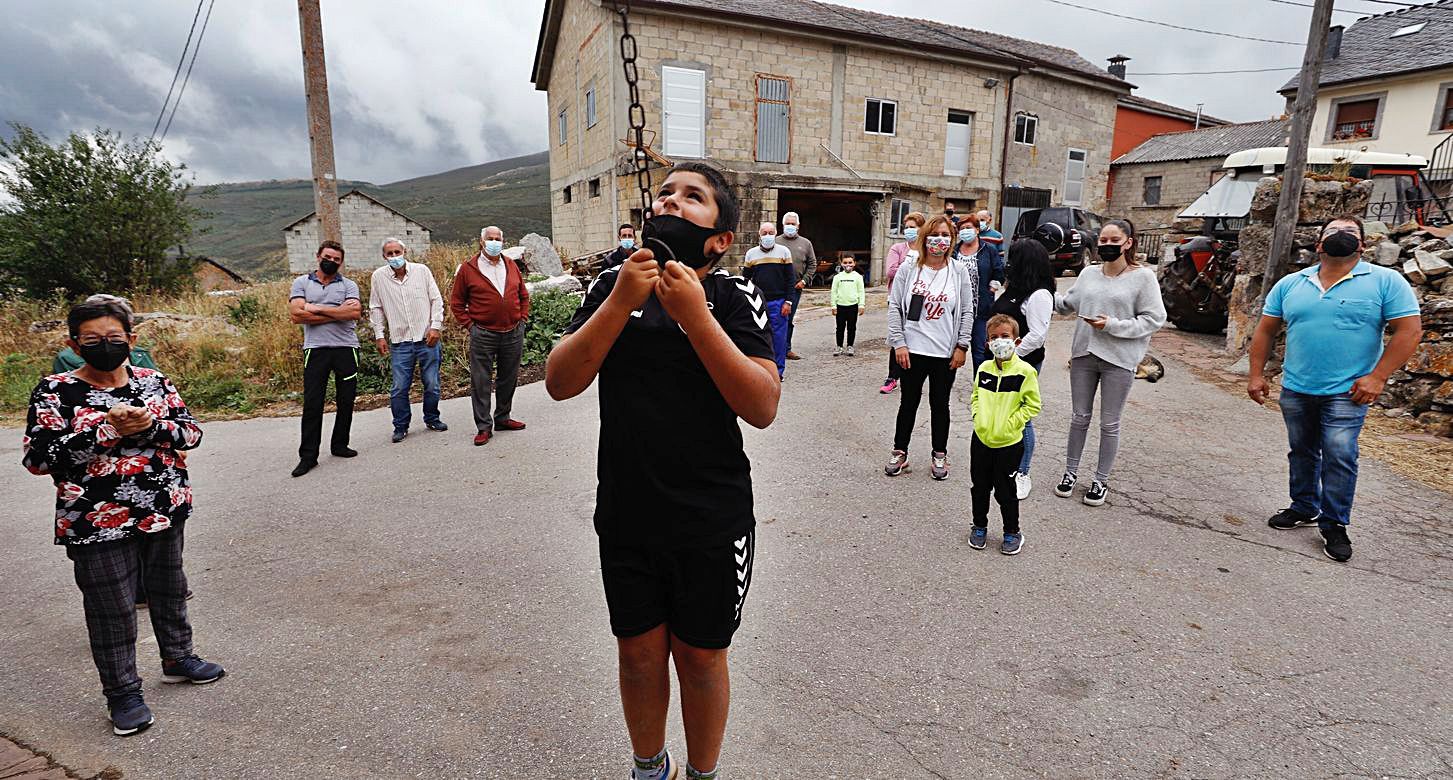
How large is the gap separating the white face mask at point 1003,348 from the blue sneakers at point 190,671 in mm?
4220

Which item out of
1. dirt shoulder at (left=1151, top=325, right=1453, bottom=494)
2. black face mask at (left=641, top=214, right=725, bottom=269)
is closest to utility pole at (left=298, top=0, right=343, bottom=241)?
black face mask at (left=641, top=214, right=725, bottom=269)

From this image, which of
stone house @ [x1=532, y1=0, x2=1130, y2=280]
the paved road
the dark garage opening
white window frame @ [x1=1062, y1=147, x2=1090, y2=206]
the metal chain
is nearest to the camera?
the metal chain


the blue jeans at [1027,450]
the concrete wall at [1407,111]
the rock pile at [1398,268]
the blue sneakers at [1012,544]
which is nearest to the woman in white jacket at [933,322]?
the blue jeans at [1027,450]

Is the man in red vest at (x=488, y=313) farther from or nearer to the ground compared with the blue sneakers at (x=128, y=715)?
farther from the ground

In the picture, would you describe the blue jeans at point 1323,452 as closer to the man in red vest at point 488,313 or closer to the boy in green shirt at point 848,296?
the man in red vest at point 488,313

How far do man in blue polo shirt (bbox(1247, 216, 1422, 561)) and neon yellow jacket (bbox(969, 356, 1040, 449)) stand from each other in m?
1.70

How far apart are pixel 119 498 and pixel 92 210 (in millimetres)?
18889

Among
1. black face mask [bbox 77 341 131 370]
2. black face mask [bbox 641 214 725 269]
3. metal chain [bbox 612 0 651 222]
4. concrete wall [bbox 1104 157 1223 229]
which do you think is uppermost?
concrete wall [bbox 1104 157 1223 229]

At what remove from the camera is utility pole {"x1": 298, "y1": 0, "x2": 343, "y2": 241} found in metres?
8.94

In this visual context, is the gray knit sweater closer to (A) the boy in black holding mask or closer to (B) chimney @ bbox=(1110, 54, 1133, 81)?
(A) the boy in black holding mask

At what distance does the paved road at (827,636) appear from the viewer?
2.57m

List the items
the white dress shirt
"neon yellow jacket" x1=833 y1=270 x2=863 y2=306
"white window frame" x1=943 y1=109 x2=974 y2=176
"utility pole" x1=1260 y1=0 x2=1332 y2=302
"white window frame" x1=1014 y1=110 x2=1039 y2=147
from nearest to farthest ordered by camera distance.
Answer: the white dress shirt
"utility pole" x1=1260 y1=0 x2=1332 y2=302
"neon yellow jacket" x1=833 y1=270 x2=863 y2=306
"white window frame" x1=943 y1=109 x2=974 y2=176
"white window frame" x1=1014 y1=110 x2=1039 y2=147

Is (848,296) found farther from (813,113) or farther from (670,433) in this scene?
(813,113)

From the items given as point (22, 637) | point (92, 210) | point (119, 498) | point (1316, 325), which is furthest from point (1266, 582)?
point (92, 210)
